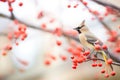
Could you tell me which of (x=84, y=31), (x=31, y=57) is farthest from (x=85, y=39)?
(x=31, y=57)

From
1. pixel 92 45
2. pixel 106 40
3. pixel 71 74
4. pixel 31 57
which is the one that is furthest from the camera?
pixel 31 57

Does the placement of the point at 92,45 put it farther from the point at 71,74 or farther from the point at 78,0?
the point at 71,74

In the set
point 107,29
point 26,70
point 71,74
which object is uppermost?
point 26,70

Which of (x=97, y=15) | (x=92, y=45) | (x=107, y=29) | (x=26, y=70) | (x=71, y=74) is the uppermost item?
(x=26, y=70)

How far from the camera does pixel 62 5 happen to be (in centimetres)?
133

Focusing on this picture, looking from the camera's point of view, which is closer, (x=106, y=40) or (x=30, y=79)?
(x=106, y=40)

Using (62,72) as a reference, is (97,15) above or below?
below

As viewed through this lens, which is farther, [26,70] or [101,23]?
[26,70]

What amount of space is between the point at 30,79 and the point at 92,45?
9.34 ft

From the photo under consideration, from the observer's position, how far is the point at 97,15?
1.24m

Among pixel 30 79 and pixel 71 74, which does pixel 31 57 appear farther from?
pixel 71 74

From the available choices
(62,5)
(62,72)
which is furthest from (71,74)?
(62,5)

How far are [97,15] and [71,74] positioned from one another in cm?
213

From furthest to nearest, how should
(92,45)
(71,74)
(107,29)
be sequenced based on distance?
(71,74)
(107,29)
(92,45)
